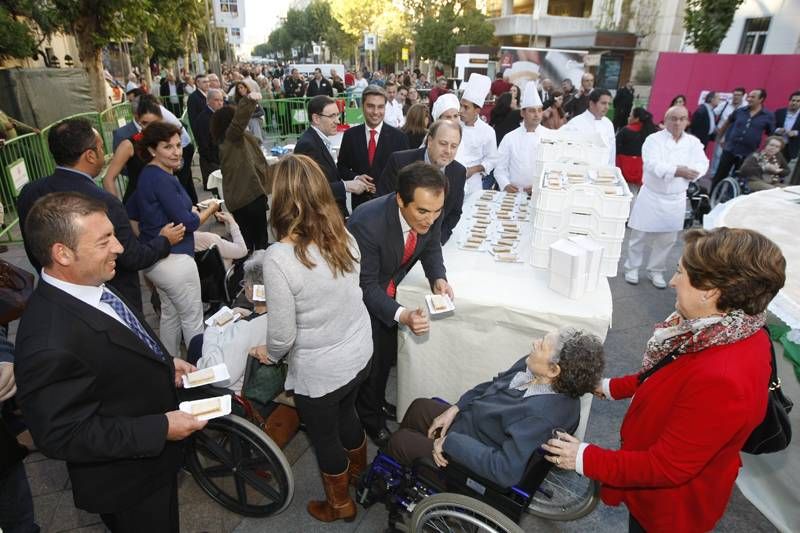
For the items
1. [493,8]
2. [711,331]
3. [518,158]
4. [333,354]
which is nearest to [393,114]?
[518,158]

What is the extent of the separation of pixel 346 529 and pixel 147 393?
4.62 ft

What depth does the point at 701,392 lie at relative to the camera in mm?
1416

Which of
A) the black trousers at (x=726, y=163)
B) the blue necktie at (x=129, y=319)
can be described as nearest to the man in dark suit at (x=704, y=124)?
the black trousers at (x=726, y=163)

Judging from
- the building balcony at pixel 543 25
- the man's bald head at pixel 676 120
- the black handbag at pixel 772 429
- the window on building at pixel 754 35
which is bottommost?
the black handbag at pixel 772 429

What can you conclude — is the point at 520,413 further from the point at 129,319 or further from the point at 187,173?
the point at 187,173

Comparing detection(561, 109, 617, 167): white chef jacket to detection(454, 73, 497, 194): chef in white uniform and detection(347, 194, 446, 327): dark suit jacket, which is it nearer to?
detection(454, 73, 497, 194): chef in white uniform

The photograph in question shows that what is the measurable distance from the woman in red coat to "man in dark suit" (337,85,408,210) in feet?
10.7

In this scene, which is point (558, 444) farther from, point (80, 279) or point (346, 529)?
point (80, 279)

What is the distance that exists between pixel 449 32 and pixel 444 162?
3260 centimetres

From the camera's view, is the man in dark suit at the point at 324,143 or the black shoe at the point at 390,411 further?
the man in dark suit at the point at 324,143

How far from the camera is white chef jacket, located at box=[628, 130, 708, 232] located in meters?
4.77

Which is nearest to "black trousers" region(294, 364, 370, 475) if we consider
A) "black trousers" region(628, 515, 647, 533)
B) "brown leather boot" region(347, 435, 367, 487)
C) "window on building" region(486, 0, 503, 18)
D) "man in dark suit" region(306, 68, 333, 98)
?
"brown leather boot" region(347, 435, 367, 487)

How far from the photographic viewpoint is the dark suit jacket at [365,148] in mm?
4492

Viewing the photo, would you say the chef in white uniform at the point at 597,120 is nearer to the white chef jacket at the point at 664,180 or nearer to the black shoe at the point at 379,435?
the white chef jacket at the point at 664,180
